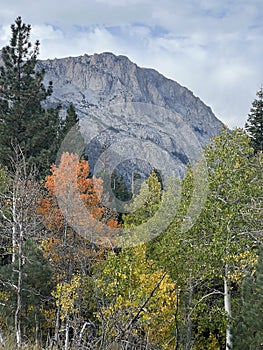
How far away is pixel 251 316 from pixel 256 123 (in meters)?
23.4

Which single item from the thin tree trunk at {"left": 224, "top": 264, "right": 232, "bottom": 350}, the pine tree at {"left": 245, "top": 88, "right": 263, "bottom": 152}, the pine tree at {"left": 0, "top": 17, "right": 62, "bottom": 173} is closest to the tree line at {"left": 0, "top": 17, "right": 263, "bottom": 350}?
the thin tree trunk at {"left": 224, "top": 264, "right": 232, "bottom": 350}

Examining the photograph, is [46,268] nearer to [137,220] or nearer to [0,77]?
[137,220]

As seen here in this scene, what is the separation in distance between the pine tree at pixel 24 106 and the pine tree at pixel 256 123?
15.0 metres

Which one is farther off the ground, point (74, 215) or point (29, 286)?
point (74, 215)

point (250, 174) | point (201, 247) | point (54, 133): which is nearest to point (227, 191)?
point (250, 174)

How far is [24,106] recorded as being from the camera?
90.1 ft

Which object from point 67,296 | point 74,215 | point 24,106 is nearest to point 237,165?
point 74,215

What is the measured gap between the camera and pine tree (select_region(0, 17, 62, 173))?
26.5 m

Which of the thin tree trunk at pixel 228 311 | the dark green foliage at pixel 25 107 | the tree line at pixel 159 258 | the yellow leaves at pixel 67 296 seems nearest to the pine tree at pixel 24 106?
the dark green foliage at pixel 25 107

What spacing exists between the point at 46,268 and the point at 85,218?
204 inches

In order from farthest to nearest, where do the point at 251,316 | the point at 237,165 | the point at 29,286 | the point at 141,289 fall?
the point at 237,165 < the point at 29,286 < the point at 251,316 < the point at 141,289

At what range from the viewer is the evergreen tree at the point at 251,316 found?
12.5 meters

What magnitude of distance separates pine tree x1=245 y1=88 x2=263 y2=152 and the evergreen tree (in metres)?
19.9

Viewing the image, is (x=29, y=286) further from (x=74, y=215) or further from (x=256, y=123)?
(x=256, y=123)
